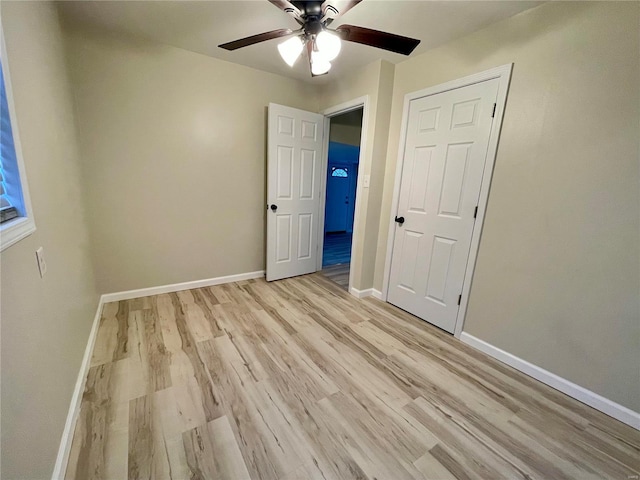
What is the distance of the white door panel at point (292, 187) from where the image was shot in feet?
9.58

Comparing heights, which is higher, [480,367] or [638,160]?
[638,160]

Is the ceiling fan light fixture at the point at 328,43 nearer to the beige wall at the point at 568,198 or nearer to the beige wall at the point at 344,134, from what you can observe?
the beige wall at the point at 568,198

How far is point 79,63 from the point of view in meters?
2.07

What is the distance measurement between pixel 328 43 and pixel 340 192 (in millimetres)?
5026

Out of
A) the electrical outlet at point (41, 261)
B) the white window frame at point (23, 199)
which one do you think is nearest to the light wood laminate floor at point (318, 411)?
the electrical outlet at point (41, 261)

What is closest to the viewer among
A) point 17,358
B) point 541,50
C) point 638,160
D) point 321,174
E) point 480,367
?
point 17,358

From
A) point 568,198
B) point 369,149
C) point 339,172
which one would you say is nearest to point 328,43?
point 369,149

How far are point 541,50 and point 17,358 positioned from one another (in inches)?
116

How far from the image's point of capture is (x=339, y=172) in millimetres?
6316

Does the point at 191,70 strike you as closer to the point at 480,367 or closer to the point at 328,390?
the point at 328,390

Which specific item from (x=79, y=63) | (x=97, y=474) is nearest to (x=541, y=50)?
(x=97, y=474)

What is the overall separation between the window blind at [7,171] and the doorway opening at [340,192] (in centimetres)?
285

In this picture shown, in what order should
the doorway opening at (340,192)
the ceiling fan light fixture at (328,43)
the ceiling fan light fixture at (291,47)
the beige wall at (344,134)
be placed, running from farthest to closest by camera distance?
the beige wall at (344,134)
the doorway opening at (340,192)
the ceiling fan light fixture at (291,47)
the ceiling fan light fixture at (328,43)

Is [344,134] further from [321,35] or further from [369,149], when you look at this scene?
[321,35]
